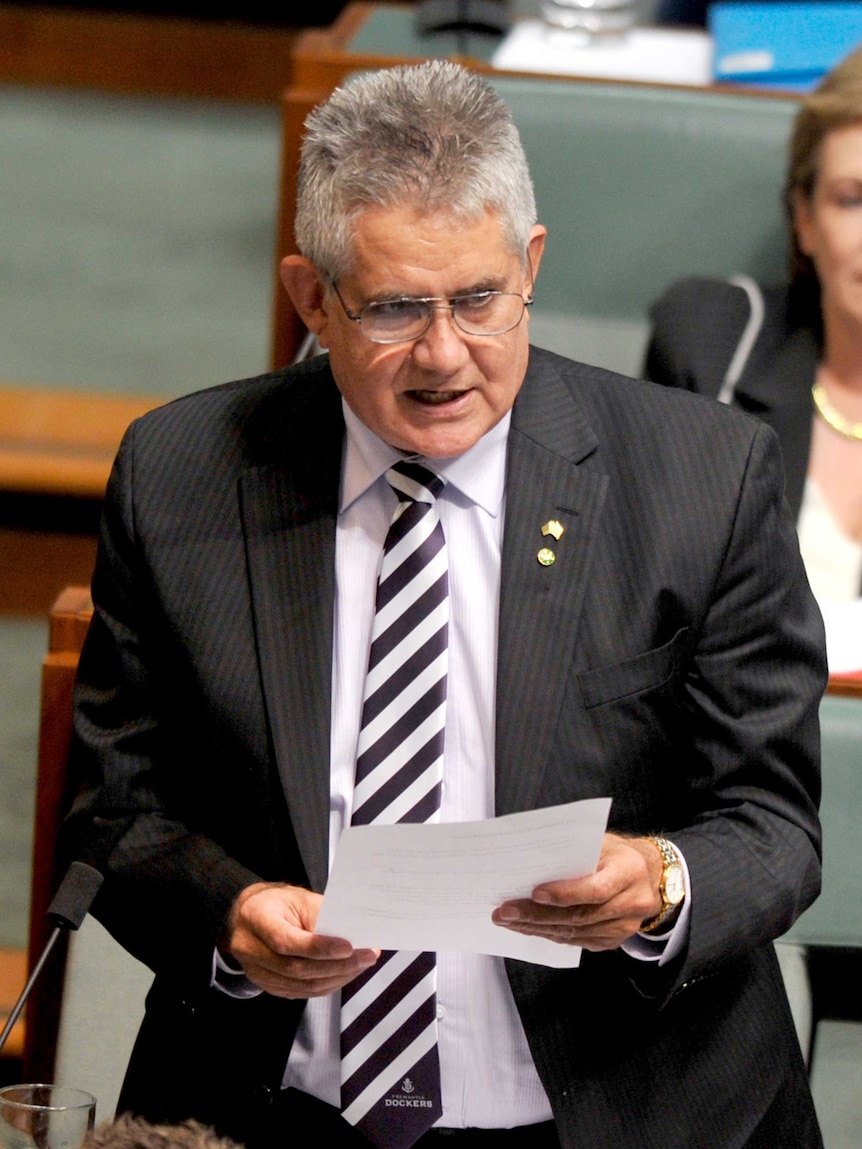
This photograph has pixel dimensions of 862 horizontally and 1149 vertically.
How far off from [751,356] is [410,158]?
1038 mm

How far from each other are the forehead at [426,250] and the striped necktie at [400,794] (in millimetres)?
202

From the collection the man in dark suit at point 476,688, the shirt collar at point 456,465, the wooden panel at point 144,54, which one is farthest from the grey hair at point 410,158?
the wooden panel at point 144,54

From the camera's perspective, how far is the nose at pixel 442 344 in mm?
1257

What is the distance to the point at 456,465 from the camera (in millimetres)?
1367

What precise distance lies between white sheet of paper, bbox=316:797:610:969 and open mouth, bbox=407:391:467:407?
0.33 m

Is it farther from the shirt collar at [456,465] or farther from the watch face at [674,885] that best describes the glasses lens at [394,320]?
the watch face at [674,885]

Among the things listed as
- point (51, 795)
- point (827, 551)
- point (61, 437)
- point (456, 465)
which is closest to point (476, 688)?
point (456, 465)

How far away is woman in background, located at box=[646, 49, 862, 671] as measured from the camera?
2.14 meters

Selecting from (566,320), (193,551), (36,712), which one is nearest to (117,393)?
(36,712)

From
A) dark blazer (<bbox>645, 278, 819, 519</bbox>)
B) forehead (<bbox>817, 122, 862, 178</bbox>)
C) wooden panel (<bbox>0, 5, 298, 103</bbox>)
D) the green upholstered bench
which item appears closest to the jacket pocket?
dark blazer (<bbox>645, 278, 819, 519</bbox>)

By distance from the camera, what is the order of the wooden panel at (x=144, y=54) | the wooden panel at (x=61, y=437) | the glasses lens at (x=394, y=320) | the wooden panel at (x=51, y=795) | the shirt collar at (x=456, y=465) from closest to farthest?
the glasses lens at (x=394, y=320) < the shirt collar at (x=456, y=465) < the wooden panel at (x=51, y=795) < the wooden panel at (x=61, y=437) < the wooden panel at (x=144, y=54)

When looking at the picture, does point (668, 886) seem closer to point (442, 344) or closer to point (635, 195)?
point (442, 344)

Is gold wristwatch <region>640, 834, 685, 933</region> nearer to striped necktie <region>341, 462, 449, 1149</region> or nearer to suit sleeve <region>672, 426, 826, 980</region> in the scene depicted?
suit sleeve <region>672, 426, 826, 980</region>

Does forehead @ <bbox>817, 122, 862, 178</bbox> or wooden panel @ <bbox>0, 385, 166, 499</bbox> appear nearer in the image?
forehead @ <bbox>817, 122, 862, 178</bbox>
